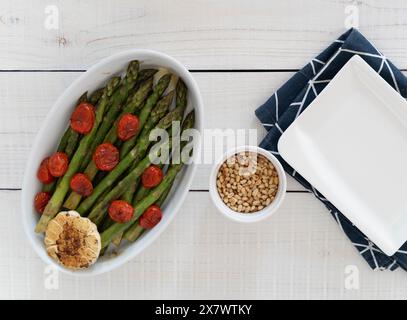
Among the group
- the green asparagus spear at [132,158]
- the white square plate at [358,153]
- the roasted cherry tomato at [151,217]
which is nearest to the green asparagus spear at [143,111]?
the green asparagus spear at [132,158]

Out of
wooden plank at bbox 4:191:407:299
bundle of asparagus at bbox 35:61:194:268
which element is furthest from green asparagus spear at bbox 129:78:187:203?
wooden plank at bbox 4:191:407:299

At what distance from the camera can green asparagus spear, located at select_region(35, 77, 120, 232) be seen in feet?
3.28

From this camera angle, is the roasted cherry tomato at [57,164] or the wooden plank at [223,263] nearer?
the roasted cherry tomato at [57,164]

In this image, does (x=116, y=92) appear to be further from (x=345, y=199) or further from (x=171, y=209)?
(x=345, y=199)

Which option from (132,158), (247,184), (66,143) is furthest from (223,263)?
(66,143)

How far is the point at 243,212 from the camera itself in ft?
3.40

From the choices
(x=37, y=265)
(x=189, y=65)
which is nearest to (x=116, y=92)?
(x=189, y=65)

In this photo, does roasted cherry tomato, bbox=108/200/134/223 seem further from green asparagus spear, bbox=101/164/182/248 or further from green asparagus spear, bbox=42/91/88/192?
green asparagus spear, bbox=42/91/88/192

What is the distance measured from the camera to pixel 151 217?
3.32 ft

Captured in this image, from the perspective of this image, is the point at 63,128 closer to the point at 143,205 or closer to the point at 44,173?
the point at 44,173

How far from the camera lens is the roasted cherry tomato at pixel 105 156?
99cm

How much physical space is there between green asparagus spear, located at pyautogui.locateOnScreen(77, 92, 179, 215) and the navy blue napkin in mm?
189

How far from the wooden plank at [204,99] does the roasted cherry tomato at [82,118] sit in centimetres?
11

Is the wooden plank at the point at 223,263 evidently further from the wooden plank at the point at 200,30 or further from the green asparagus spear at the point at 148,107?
the wooden plank at the point at 200,30
